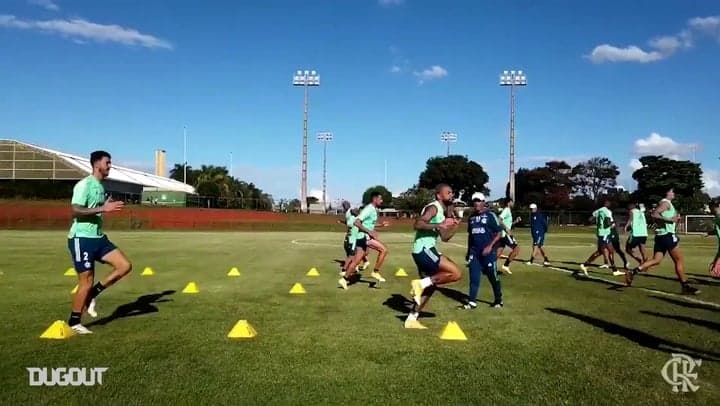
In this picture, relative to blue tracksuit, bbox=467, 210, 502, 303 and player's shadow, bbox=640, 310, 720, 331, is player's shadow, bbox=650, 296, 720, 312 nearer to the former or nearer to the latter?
player's shadow, bbox=640, 310, 720, 331

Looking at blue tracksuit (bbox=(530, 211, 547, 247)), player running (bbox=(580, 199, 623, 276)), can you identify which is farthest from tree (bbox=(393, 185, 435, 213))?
player running (bbox=(580, 199, 623, 276))

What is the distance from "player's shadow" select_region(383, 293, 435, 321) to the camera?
9.21 metres

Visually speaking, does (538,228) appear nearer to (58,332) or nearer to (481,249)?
(481,249)

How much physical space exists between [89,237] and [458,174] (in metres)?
99.8

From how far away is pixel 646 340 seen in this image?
7312 millimetres

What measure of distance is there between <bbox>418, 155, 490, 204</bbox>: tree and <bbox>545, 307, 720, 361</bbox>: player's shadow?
9616 cm

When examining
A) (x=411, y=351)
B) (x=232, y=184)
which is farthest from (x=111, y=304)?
(x=232, y=184)

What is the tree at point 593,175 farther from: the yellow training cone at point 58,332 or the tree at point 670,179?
the yellow training cone at point 58,332

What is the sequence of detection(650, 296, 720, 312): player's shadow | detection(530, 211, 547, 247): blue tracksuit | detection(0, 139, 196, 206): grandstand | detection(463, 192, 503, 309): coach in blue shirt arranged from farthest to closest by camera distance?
detection(0, 139, 196, 206): grandstand < detection(530, 211, 547, 247): blue tracksuit < detection(463, 192, 503, 309): coach in blue shirt < detection(650, 296, 720, 312): player's shadow

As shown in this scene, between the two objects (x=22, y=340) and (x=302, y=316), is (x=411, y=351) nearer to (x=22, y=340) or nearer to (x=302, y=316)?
(x=302, y=316)

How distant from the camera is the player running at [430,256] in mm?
8016

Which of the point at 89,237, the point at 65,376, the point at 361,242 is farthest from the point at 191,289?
the point at 65,376

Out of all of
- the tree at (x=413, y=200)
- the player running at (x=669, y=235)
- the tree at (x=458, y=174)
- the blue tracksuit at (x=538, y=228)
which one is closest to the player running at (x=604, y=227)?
the blue tracksuit at (x=538, y=228)

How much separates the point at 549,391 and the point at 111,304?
24.8ft
